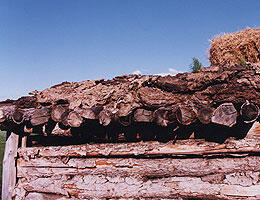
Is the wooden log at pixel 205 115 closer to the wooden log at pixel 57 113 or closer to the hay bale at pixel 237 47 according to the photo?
the wooden log at pixel 57 113

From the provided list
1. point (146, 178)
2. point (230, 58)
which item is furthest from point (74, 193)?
point (230, 58)

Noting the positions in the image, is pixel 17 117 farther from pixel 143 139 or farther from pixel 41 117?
pixel 143 139

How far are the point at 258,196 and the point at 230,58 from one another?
4595 mm

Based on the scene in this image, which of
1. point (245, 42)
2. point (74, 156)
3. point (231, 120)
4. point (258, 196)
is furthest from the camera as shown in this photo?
point (245, 42)

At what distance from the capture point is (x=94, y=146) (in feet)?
10.5

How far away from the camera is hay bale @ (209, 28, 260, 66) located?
5.82 metres

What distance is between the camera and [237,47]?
6035 millimetres

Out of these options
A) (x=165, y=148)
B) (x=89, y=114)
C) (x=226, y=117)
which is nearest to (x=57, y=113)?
(x=89, y=114)

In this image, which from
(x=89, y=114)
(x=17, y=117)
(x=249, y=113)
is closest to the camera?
(x=249, y=113)

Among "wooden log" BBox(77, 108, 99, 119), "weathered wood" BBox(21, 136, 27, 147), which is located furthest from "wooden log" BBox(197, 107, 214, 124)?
"weathered wood" BBox(21, 136, 27, 147)

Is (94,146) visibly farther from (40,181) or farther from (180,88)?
(180,88)

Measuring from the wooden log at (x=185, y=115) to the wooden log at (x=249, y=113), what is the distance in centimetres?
47

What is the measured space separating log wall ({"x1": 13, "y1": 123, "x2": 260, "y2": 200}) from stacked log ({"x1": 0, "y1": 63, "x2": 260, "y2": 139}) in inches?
11.0

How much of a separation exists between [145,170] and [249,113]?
146 centimetres
